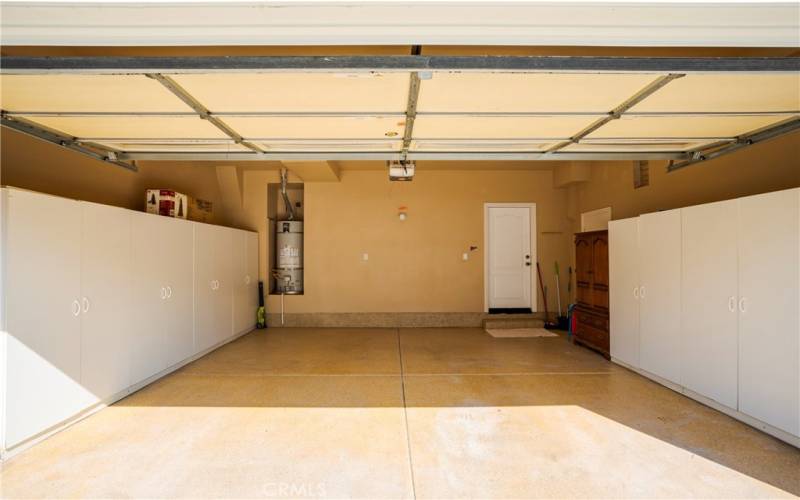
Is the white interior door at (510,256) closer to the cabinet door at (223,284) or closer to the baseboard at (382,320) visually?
the baseboard at (382,320)

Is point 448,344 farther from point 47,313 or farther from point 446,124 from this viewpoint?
point 47,313

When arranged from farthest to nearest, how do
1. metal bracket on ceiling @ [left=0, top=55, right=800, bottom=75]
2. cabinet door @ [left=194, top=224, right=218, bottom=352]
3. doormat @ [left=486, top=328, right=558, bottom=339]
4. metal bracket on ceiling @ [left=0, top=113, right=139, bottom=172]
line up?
1. doormat @ [left=486, top=328, right=558, bottom=339]
2. cabinet door @ [left=194, top=224, right=218, bottom=352]
3. metal bracket on ceiling @ [left=0, top=113, right=139, bottom=172]
4. metal bracket on ceiling @ [left=0, top=55, right=800, bottom=75]

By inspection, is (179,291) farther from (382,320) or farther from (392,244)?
(392,244)

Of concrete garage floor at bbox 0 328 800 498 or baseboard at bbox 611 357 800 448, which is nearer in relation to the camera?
concrete garage floor at bbox 0 328 800 498

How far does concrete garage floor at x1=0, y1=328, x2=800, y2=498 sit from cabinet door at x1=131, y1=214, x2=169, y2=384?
0.27 meters

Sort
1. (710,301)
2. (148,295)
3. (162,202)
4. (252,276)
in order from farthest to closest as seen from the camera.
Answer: (252,276), (162,202), (148,295), (710,301)

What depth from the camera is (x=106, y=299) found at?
3.28 m

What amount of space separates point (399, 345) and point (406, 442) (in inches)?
114

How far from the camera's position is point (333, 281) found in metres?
7.02

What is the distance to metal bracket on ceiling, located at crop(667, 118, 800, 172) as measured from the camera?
3.00 metres

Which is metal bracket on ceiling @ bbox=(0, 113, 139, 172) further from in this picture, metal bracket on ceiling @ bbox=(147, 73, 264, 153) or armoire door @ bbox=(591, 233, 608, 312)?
armoire door @ bbox=(591, 233, 608, 312)

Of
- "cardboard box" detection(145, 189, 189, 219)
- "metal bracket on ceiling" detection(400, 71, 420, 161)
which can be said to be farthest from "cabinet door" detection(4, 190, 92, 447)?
"metal bracket on ceiling" detection(400, 71, 420, 161)

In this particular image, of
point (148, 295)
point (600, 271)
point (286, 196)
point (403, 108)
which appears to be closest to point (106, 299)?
point (148, 295)

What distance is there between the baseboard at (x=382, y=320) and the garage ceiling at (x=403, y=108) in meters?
3.77
